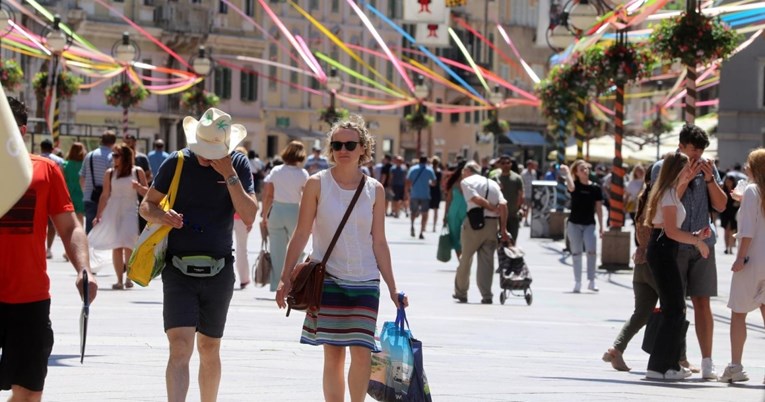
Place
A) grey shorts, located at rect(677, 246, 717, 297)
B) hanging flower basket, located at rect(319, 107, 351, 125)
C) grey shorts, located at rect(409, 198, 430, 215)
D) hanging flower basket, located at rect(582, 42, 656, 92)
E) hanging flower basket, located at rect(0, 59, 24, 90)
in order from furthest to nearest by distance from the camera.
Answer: hanging flower basket, located at rect(319, 107, 351, 125), hanging flower basket, located at rect(0, 59, 24, 90), grey shorts, located at rect(409, 198, 430, 215), hanging flower basket, located at rect(582, 42, 656, 92), grey shorts, located at rect(677, 246, 717, 297)

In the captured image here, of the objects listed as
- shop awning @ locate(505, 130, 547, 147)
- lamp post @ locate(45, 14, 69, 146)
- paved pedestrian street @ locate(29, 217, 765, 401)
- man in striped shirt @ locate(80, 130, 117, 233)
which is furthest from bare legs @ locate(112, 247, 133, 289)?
shop awning @ locate(505, 130, 547, 147)

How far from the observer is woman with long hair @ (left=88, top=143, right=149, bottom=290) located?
1927cm

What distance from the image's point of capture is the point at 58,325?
14664 mm

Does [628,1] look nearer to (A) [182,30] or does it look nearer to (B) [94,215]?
(B) [94,215]

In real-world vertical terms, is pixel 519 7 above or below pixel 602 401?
above

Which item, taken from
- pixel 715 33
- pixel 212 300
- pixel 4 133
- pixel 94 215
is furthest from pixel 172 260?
pixel 715 33

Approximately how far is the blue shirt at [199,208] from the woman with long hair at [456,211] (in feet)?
36.6

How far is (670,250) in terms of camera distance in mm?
12242

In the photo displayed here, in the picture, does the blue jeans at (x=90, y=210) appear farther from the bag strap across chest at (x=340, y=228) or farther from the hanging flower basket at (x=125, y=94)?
the hanging flower basket at (x=125, y=94)

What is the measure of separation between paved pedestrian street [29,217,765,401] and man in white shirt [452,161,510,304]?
0.25 meters

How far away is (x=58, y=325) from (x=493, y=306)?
5.91m

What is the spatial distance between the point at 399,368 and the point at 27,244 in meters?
2.36

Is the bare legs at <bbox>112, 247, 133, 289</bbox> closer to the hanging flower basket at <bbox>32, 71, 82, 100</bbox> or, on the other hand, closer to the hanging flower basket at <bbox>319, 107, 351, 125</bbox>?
the hanging flower basket at <bbox>32, 71, 82, 100</bbox>

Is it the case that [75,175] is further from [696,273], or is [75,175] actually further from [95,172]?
[696,273]
